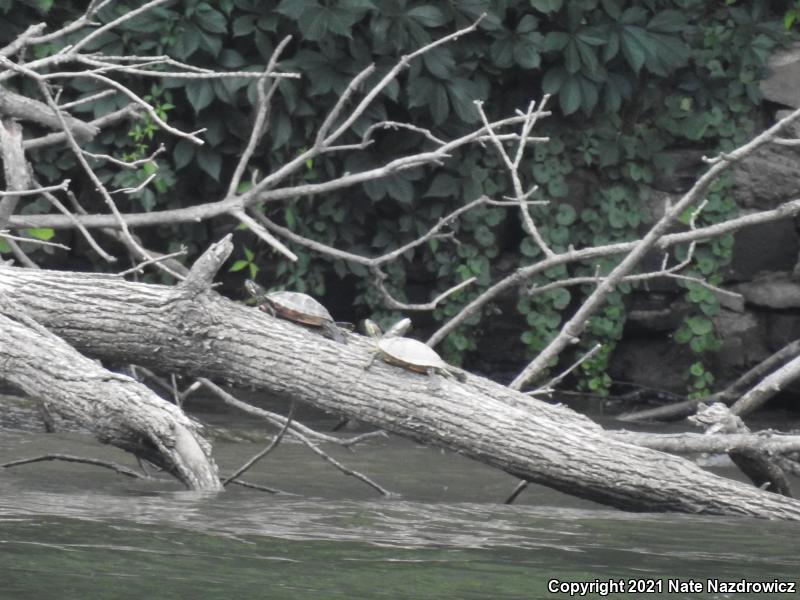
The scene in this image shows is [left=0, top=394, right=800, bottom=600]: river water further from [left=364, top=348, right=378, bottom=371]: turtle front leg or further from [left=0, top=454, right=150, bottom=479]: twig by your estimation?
[left=364, top=348, right=378, bottom=371]: turtle front leg

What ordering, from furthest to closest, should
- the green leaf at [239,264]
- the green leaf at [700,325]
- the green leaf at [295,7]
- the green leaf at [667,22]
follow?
the green leaf at [700,325], the green leaf at [239,264], the green leaf at [667,22], the green leaf at [295,7]

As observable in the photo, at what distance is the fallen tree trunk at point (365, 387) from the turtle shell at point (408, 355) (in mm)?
50

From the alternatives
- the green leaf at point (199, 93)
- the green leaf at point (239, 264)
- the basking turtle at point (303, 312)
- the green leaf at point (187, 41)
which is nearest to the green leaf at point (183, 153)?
the green leaf at point (199, 93)

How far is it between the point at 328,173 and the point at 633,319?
2.15 metres

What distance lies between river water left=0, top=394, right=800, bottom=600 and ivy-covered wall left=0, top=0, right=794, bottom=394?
2.78m

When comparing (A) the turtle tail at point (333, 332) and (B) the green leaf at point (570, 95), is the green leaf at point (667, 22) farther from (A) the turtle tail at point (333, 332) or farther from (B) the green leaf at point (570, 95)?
(A) the turtle tail at point (333, 332)

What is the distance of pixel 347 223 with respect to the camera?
7.89 meters

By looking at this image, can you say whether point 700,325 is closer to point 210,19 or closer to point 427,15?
point 427,15

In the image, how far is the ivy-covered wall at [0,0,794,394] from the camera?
7.36 m

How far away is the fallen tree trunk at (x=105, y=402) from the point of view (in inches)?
166

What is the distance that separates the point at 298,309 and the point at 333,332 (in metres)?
0.15

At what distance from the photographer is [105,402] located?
421 centimetres

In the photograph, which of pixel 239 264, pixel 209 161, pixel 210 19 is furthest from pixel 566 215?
pixel 210 19

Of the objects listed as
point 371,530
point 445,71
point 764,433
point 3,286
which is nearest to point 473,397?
point 371,530
